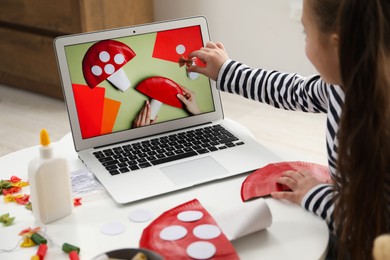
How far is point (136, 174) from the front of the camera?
1005 millimetres

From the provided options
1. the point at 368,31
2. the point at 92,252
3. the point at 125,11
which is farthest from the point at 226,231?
the point at 125,11

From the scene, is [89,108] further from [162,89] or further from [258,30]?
[258,30]

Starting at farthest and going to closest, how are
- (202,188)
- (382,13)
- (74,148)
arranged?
(74,148) < (202,188) < (382,13)

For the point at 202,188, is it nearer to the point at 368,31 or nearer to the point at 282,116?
the point at 368,31

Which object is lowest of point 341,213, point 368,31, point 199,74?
point 341,213

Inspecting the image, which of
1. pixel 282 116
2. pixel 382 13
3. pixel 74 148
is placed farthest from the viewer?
pixel 282 116

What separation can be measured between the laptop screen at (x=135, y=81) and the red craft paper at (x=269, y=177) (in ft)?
0.84

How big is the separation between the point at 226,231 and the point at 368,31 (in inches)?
13.2

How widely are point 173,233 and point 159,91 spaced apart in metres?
0.42

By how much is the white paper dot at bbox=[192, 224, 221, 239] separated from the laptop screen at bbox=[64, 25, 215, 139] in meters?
0.38

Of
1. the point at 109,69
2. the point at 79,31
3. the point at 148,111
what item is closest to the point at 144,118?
the point at 148,111

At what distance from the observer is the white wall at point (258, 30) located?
8.09 ft

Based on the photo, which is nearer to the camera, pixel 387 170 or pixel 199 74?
pixel 387 170

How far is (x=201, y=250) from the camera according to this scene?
771mm
